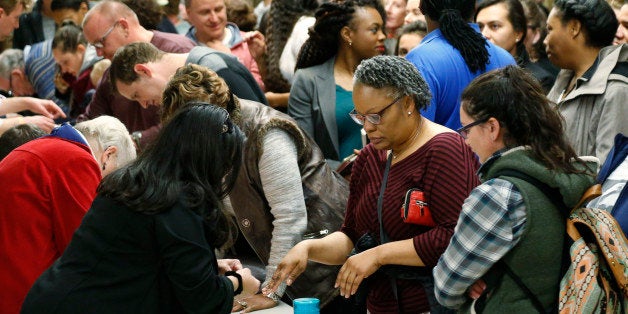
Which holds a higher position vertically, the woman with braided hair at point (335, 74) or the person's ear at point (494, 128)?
the person's ear at point (494, 128)

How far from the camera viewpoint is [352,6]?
4.46 m

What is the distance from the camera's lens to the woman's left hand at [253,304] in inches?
136

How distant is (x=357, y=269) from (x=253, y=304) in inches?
26.0

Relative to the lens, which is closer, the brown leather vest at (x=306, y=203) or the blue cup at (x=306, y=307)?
the blue cup at (x=306, y=307)

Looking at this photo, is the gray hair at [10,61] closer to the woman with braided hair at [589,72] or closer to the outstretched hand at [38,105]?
the outstretched hand at [38,105]

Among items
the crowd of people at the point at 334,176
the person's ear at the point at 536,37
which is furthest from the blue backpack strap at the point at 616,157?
the person's ear at the point at 536,37

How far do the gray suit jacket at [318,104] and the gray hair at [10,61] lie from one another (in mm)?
3303

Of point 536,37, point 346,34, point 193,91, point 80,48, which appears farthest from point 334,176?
point 80,48

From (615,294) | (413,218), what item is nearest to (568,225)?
(615,294)

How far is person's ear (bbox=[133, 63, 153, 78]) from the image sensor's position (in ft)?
13.6

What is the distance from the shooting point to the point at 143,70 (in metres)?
4.18

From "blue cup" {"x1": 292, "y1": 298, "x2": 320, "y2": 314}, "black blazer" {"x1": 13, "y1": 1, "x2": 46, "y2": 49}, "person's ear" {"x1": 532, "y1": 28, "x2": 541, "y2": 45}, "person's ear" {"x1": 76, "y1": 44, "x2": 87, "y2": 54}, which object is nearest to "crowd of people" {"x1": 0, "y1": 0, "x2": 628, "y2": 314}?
"blue cup" {"x1": 292, "y1": 298, "x2": 320, "y2": 314}

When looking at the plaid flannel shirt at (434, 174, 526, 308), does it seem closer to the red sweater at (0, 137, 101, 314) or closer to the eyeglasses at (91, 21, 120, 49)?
the red sweater at (0, 137, 101, 314)

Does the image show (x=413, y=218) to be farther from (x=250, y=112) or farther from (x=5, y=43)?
(x=5, y=43)
